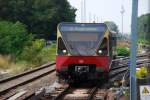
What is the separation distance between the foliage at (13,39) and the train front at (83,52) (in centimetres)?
1945

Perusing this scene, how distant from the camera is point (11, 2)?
74750 millimetres

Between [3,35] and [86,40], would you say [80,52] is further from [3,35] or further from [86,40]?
[3,35]

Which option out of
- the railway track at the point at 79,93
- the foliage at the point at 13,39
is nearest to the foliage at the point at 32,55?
the foliage at the point at 13,39

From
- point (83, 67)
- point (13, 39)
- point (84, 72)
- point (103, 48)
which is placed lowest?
point (84, 72)

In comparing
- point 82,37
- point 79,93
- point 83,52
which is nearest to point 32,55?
point 82,37

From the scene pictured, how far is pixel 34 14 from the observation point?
7719 cm

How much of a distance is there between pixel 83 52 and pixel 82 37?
2.09ft

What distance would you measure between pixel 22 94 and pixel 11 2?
56.4m

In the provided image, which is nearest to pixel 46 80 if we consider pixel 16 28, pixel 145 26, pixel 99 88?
pixel 99 88

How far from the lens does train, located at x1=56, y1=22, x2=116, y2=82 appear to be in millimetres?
21781

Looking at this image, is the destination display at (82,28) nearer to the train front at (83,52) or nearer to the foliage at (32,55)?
the train front at (83,52)

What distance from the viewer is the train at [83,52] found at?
71.5 feet

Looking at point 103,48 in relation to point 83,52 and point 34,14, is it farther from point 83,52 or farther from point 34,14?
point 34,14

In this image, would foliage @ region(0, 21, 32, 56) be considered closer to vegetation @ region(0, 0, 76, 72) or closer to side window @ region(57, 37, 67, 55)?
vegetation @ region(0, 0, 76, 72)
